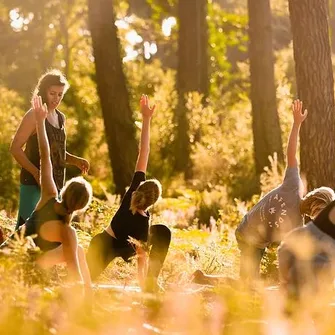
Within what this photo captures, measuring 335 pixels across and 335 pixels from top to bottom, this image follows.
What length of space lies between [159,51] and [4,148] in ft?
101

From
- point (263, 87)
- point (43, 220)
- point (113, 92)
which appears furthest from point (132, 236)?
point (263, 87)

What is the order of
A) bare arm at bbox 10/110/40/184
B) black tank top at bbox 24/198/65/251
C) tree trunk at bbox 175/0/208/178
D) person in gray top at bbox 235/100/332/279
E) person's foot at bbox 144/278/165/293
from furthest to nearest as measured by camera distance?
tree trunk at bbox 175/0/208/178 < bare arm at bbox 10/110/40/184 < person in gray top at bbox 235/100/332/279 < black tank top at bbox 24/198/65/251 < person's foot at bbox 144/278/165/293

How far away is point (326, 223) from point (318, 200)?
820 millimetres

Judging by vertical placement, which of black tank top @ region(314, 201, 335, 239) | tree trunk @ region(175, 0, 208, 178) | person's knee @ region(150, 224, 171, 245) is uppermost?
tree trunk @ region(175, 0, 208, 178)

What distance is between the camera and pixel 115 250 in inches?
297

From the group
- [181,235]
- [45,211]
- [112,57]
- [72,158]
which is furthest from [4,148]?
[45,211]

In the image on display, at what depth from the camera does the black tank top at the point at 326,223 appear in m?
5.89

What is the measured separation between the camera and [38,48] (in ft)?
135

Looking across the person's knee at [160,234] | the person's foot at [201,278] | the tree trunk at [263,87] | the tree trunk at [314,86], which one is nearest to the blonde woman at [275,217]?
the person's foot at [201,278]

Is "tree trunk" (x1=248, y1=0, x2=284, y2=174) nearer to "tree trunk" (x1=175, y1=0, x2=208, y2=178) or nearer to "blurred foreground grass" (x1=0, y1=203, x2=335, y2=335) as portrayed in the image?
"tree trunk" (x1=175, y1=0, x2=208, y2=178)

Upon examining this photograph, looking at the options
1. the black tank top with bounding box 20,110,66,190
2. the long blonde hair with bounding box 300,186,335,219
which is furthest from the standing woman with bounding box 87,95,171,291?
the long blonde hair with bounding box 300,186,335,219

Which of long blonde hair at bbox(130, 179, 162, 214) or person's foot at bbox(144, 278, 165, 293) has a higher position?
long blonde hair at bbox(130, 179, 162, 214)

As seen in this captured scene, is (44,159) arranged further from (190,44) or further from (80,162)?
(190,44)

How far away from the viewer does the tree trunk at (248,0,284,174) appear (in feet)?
62.2
